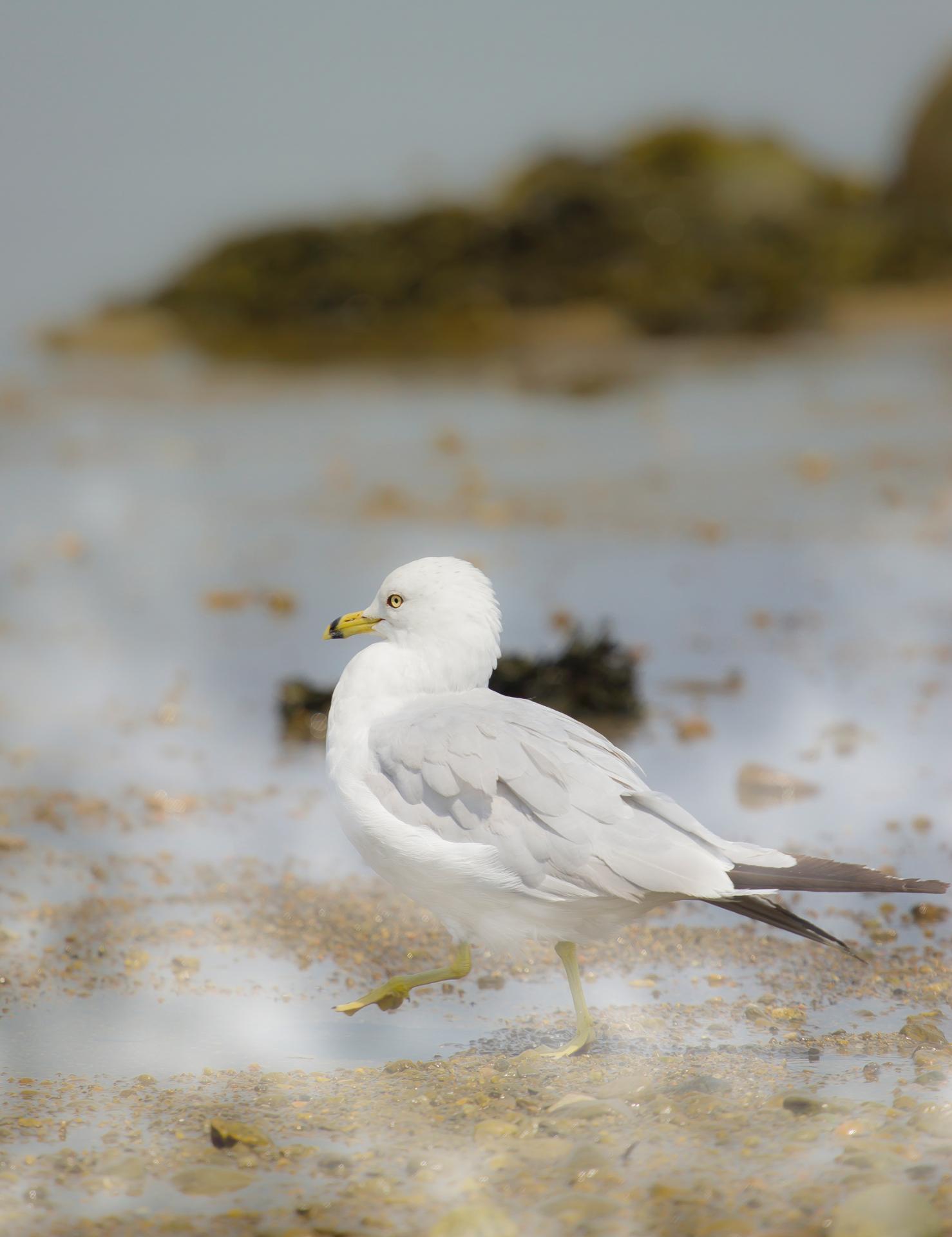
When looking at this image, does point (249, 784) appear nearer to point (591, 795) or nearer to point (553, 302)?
point (591, 795)

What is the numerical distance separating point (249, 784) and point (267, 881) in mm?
1079

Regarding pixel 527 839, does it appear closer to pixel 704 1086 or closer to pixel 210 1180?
pixel 704 1086

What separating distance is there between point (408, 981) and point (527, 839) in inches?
25.3

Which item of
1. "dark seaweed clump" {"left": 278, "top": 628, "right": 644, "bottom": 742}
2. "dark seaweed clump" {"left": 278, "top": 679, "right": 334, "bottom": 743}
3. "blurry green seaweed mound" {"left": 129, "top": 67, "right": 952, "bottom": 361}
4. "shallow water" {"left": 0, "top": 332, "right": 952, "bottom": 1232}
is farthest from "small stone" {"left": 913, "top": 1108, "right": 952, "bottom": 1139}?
"blurry green seaweed mound" {"left": 129, "top": 67, "right": 952, "bottom": 361}

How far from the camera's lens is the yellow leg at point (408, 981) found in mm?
3936

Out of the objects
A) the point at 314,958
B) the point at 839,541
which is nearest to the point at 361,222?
the point at 839,541

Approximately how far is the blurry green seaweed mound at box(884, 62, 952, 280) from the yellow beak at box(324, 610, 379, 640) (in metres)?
20.7

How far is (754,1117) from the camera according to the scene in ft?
10.3

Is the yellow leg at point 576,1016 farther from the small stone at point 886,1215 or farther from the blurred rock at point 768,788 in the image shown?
the blurred rock at point 768,788

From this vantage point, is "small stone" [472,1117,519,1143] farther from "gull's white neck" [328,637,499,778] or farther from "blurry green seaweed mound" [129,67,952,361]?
"blurry green seaweed mound" [129,67,952,361]

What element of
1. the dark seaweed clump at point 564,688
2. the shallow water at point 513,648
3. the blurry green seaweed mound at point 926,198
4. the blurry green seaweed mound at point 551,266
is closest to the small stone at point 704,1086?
the shallow water at point 513,648

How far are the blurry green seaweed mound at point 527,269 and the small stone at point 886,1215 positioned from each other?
18.1 m

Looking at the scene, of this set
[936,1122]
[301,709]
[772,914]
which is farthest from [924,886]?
[301,709]

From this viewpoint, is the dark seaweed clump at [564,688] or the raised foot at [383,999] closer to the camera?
the raised foot at [383,999]
